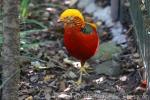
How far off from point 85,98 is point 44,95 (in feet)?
0.97

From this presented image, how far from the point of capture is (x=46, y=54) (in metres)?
4.36

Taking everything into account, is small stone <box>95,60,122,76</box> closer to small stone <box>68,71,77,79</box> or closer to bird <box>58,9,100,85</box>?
small stone <box>68,71,77,79</box>

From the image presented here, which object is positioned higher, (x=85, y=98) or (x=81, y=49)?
(x=81, y=49)

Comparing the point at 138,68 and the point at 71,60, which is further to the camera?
the point at 71,60

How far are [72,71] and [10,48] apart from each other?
138cm

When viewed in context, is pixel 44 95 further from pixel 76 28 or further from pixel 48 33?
pixel 48 33

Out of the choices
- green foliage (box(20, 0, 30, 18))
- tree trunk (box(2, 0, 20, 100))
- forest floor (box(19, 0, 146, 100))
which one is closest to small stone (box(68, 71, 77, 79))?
forest floor (box(19, 0, 146, 100))

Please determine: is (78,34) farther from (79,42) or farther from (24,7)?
(24,7)

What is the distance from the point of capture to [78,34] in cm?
359

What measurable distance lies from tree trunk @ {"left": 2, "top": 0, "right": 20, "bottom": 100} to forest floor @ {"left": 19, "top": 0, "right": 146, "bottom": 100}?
1.13ft

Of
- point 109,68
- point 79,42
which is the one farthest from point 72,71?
point 79,42

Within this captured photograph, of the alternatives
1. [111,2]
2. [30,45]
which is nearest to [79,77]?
[30,45]

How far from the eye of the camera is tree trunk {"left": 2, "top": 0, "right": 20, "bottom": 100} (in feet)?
8.71

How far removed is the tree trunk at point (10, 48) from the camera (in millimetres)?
2654
